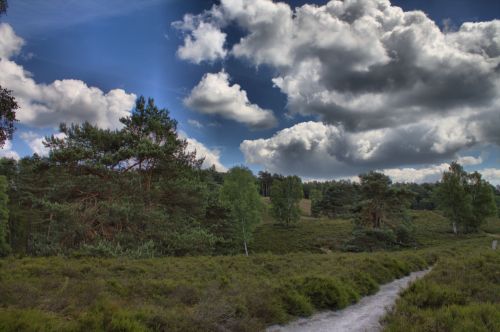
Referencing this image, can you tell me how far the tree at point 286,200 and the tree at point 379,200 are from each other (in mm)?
23226

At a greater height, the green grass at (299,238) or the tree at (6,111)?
the tree at (6,111)

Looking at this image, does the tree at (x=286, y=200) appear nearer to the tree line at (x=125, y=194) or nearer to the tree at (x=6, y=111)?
the tree line at (x=125, y=194)

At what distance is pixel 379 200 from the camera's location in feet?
125

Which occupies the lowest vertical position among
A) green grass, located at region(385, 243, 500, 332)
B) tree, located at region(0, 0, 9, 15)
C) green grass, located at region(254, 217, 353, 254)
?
green grass, located at region(254, 217, 353, 254)

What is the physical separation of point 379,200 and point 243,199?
54.4 ft

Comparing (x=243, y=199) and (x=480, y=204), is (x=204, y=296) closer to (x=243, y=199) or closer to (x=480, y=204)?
(x=243, y=199)

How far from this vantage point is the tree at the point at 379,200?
37.2 m

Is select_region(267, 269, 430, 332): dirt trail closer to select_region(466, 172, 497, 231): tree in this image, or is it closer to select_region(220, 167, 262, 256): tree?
select_region(220, 167, 262, 256): tree

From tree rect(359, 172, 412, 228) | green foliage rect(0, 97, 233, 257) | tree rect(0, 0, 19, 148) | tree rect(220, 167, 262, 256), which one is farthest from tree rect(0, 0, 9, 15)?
tree rect(359, 172, 412, 228)

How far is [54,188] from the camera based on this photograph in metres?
20.5

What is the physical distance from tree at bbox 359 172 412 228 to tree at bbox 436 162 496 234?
21.9 m

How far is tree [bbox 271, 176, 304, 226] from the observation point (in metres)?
61.8

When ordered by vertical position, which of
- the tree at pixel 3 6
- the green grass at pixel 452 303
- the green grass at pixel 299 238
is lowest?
the green grass at pixel 299 238

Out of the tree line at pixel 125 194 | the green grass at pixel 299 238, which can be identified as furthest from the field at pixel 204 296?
the green grass at pixel 299 238
